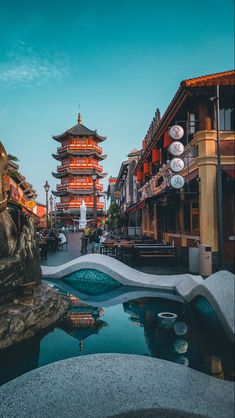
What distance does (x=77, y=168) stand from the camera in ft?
178

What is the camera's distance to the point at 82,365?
11.4ft

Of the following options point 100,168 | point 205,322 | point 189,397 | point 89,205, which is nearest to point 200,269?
point 205,322

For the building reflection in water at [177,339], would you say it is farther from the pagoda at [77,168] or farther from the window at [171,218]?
the pagoda at [77,168]

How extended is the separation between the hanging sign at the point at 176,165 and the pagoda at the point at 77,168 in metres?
41.9

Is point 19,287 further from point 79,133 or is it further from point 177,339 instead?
point 79,133

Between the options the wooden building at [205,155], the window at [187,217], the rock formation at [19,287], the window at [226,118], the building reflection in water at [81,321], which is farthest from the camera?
the window at [187,217]

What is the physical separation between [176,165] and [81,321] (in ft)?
26.3

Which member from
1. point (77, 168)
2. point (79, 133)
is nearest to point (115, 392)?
point (77, 168)

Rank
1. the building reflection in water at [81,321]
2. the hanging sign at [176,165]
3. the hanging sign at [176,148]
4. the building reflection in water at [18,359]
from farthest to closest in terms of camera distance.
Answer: the hanging sign at [176,165] → the hanging sign at [176,148] → the building reflection in water at [81,321] → the building reflection in water at [18,359]

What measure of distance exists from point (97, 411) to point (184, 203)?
11.8 m

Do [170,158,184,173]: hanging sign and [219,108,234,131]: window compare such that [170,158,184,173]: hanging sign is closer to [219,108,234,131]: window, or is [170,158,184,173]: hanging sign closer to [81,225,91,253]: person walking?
[219,108,234,131]: window

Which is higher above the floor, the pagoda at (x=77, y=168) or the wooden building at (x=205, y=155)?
the pagoda at (x=77, y=168)

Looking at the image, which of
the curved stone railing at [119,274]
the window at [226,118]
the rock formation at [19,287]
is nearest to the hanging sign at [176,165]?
the window at [226,118]

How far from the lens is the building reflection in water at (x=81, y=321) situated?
515 centimetres
